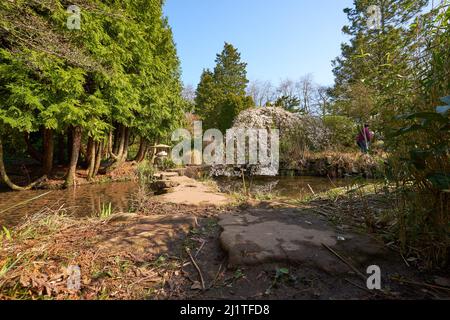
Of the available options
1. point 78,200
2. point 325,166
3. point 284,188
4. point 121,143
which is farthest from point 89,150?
point 325,166

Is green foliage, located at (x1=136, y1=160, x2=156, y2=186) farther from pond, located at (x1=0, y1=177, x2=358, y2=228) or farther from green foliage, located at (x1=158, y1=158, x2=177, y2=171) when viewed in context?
green foliage, located at (x1=158, y1=158, x2=177, y2=171)

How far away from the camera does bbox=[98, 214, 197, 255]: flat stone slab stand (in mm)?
1939

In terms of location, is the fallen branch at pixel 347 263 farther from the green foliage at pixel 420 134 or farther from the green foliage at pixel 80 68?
the green foliage at pixel 80 68

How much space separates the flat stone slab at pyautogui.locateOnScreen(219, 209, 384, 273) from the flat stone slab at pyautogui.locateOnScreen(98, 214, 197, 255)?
1.38 ft

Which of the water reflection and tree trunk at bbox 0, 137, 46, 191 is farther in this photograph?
tree trunk at bbox 0, 137, 46, 191

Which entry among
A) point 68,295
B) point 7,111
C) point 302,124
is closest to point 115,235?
point 68,295

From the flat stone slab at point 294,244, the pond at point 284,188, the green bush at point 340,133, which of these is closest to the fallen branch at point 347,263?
the flat stone slab at point 294,244

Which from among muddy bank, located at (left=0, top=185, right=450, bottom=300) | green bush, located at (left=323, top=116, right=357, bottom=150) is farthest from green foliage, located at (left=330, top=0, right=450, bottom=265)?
green bush, located at (left=323, top=116, right=357, bottom=150)

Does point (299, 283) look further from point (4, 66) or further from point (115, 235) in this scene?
point (4, 66)

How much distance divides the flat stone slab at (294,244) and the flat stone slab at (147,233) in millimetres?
421

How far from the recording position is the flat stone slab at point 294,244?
163 cm

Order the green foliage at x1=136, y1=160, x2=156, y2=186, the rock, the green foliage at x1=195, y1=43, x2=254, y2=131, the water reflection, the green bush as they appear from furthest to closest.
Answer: the green foliage at x1=195, y1=43, x2=254, y2=131
the green bush
the green foliage at x1=136, y1=160, x2=156, y2=186
the water reflection
the rock

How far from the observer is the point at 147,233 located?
2.17 meters

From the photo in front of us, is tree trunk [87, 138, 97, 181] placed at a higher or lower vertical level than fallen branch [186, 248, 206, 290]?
higher
